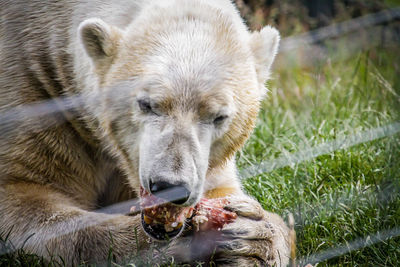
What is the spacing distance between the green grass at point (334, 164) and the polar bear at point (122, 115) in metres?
0.29

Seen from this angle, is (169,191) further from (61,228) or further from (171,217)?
(61,228)

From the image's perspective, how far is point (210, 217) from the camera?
119 inches

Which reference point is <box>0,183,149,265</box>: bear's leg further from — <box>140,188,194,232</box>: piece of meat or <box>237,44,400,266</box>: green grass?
<box>237,44,400,266</box>: green grass

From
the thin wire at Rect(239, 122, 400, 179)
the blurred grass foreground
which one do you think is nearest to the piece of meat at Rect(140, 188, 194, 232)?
the blurred grass foreground

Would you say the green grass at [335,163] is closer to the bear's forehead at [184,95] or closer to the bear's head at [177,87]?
the bear's head at [177,87]

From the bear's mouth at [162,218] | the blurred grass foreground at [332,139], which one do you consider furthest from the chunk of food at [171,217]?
the blurred grass foreground at [332,139]

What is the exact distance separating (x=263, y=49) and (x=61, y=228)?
148 centimetres

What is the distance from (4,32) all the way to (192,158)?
142cm

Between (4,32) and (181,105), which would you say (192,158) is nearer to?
(181,105)

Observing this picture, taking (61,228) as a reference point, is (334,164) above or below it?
below

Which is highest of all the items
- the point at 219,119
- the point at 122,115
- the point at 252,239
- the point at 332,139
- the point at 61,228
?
the point at 219,119

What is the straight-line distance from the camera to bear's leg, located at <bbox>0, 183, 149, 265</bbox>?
3074mm

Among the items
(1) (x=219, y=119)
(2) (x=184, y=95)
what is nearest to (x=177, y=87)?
(2) (x=184, y=95)

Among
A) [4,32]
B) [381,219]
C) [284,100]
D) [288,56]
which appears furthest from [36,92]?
[288,56]
